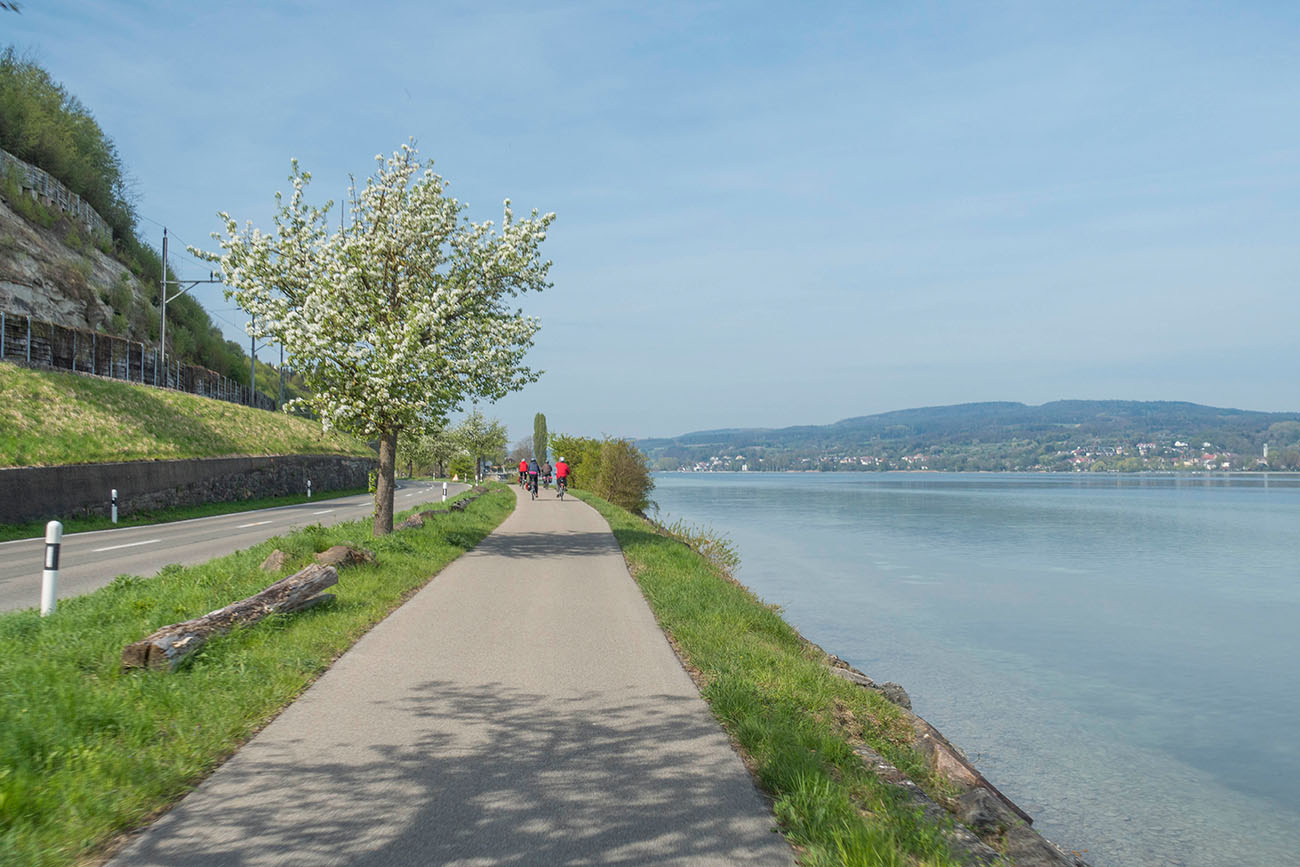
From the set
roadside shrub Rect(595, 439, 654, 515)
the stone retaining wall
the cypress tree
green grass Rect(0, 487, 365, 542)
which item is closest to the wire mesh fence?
the stone retaining wall

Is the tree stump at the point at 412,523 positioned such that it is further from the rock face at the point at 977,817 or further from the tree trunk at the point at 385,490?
the rock face at the point at 977,817

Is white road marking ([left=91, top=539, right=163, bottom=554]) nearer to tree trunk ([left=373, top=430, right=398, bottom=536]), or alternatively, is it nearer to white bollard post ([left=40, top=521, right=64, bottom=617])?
tree trunk ([left=373, top=430, right=398, bottom=536])

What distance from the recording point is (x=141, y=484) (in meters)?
25.9

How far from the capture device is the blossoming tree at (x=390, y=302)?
50.0 ft

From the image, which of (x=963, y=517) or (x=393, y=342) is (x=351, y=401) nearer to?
(x=393, y=342)

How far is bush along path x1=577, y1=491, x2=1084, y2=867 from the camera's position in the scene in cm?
427

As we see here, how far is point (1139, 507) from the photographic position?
209 feet

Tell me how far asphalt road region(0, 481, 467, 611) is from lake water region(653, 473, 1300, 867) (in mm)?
11295

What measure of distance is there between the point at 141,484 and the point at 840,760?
25899 mm

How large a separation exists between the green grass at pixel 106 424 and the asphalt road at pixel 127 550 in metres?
2.86

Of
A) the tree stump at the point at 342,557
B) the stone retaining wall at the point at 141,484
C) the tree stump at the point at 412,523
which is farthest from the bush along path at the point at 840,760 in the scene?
the stone retaining wall at the point at 141,484

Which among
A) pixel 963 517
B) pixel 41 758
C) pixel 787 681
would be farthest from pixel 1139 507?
pixel 41 758

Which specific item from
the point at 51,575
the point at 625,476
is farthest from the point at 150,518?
the point at 625,476

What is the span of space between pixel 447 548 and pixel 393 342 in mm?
4050
